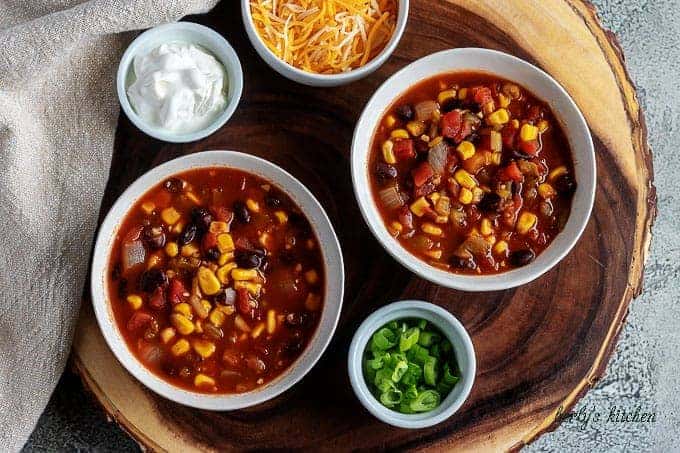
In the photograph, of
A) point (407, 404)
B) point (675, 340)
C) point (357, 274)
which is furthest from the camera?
point (675, 340)

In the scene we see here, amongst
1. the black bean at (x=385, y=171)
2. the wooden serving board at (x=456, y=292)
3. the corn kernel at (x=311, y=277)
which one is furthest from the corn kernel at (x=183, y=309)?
the black bean at (x=385, y=171)

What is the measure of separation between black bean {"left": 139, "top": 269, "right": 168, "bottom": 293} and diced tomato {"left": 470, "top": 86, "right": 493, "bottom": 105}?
169cm

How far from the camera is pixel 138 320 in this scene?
11.1ft

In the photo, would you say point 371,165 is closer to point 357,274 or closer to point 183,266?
point 357,274

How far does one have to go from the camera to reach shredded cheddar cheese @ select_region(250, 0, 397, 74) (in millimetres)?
3537

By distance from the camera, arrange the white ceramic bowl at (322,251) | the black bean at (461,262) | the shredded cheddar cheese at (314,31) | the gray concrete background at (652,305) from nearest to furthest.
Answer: the white ceramic bowl at (322,251) → the black bean at (461,262) → the shredded cheddar cheese at (314,31) → the gray concrete background at (652,305)

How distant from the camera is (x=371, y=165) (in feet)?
11.5

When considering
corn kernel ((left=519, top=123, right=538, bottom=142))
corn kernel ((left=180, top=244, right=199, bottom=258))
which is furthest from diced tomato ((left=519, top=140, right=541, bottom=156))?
corn kernel ((left=180, top=244, right=199, bottom=258))

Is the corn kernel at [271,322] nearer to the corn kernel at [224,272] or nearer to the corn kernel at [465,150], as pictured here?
A: the corn kernel at [224,272]

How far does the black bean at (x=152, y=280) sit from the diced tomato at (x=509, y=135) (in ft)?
5.65

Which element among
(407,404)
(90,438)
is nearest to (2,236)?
(90,438)

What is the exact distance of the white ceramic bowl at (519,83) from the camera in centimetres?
337

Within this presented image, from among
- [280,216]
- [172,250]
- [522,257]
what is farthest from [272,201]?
[522,257]

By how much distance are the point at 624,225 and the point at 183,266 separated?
2200mm
